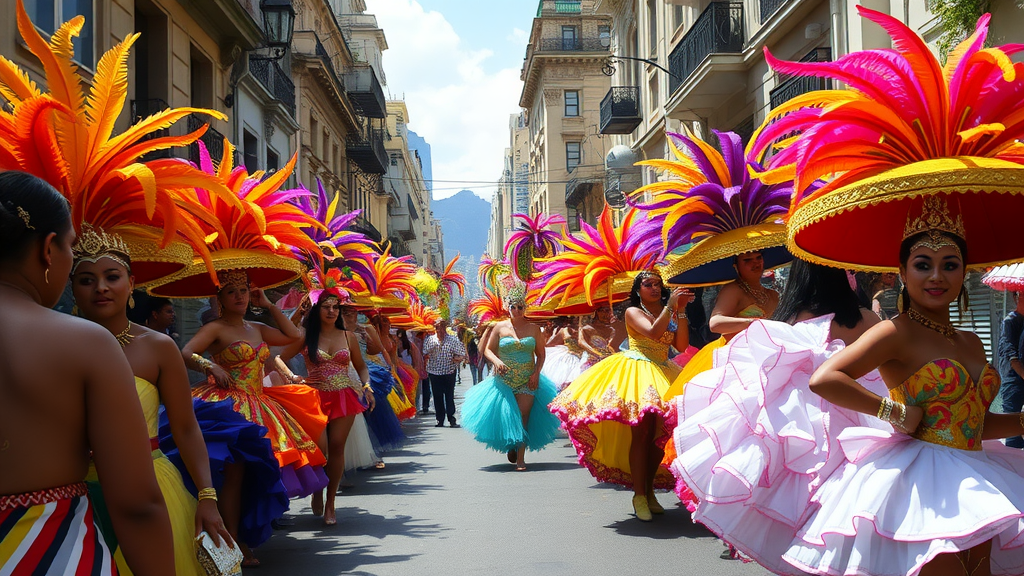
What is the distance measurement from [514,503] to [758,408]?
4.85 m

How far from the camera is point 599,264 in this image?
35.7 ft

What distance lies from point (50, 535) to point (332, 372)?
23.4ft

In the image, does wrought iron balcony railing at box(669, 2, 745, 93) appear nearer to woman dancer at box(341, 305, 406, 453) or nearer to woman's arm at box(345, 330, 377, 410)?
woman dancer at box(341, 305, 406, 453)

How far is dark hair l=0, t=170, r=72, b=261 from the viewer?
101 inches

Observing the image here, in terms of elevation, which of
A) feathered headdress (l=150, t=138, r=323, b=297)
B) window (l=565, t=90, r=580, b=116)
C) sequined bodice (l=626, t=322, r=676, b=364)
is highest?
window (l=565, t=90, r=580, b=116)

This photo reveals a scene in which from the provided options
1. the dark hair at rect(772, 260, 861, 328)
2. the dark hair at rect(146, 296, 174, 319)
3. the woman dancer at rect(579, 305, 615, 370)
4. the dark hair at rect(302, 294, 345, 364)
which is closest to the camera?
the dark hair at rect(772, 260, 861, 328)

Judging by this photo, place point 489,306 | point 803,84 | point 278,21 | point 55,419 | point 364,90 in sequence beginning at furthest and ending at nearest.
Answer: point 364,90 → point 278,21 → point 489,306 → point 803,84 → point 55,419

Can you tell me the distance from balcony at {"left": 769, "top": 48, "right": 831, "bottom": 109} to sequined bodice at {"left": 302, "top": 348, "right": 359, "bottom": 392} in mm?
9242

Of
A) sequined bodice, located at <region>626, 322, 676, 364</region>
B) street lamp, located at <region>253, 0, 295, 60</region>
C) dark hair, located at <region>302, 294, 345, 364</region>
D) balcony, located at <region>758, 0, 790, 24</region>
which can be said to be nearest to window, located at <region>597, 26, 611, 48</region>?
street lamp, located at <region>253, 0, 295, 60</region>

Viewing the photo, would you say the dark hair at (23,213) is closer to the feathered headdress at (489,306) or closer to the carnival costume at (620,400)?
the carnival costume at (620,400)

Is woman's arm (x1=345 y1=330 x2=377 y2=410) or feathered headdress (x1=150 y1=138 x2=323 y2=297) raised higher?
feathered headdress (x1=150 y1=138 x2=323 y2=297)

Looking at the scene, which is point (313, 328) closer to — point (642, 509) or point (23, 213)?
point (642, 509)

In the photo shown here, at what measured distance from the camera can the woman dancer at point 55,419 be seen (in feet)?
8.19

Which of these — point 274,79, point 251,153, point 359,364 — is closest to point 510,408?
point 359,364
